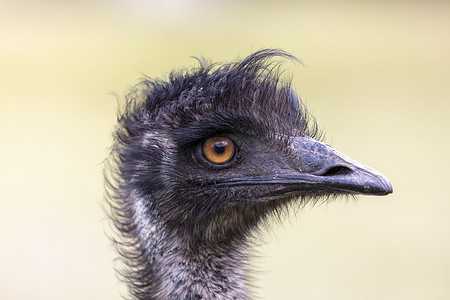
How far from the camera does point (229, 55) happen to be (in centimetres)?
421

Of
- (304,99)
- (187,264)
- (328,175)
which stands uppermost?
(304,99)

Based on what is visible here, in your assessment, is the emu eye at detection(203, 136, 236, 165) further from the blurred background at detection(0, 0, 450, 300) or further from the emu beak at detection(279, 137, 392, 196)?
the blurred background at detection(0, 0, 450, 300)

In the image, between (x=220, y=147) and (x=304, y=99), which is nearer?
(x=220, y=147)

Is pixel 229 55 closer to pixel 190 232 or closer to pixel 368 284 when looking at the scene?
pixel 368 284

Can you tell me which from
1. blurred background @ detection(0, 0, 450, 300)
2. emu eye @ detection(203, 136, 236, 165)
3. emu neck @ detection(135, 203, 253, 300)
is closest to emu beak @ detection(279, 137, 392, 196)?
emu eye @ detection(203, 136, 236, 165)

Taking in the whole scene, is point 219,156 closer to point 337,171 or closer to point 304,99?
point 337,171

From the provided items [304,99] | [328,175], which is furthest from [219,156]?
[304,99]

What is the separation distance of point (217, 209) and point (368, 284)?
8.14 ft

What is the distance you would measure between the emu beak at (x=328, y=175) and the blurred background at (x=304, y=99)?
2265mm

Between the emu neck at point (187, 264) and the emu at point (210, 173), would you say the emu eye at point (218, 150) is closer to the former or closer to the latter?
the emu at point (210, 173)

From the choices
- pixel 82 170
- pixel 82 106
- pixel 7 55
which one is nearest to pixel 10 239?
pixel 82 170

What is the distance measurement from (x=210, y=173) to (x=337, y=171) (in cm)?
34

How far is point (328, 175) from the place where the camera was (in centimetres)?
158

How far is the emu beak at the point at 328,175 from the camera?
59.7 inches
